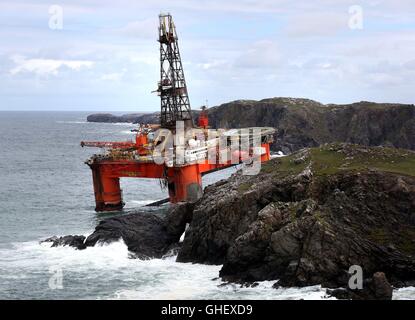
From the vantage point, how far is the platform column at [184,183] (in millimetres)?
70812

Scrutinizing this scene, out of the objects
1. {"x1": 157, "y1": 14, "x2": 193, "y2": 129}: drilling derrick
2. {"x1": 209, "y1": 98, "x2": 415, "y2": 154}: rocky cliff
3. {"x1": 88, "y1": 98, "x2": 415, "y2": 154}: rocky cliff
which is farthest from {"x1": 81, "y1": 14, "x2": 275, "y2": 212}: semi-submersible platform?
{"x1": 209, "y1": 98, "x2": 415, "y2": 154}: rocky cliff

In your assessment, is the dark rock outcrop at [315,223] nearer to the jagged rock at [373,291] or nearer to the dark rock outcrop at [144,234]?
the jagged rock at [373,291]

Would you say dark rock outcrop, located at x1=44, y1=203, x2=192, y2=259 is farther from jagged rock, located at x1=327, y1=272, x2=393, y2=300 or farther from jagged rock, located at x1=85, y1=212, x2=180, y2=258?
jagged rock, located at x1=327, y1=272, x2=393, y2=300

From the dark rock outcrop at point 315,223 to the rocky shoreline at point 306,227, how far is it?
7 cm

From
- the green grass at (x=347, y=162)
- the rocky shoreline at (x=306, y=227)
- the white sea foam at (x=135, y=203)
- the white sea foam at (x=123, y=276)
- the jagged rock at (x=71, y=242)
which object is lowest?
the white sea foam at (x=123, y=276)

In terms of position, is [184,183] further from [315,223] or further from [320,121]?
[320,121]

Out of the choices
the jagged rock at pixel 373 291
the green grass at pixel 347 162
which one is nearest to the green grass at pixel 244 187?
the green grass at pixel 347 162

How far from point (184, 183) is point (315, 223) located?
100ft

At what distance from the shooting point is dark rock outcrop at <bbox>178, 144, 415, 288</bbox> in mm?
40969

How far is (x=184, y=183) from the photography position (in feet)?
233

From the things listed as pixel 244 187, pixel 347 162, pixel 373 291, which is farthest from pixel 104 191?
pixel 373 291

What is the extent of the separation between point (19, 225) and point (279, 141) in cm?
9432
